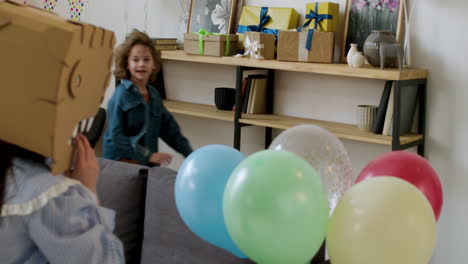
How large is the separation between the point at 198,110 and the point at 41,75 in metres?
2.59

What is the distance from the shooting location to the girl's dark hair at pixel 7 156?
118 centimetres

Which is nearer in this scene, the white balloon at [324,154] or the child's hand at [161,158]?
the white balloon at [324,154]

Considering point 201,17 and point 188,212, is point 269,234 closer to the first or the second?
point 188,212

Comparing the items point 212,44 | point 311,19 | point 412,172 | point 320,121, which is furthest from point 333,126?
point 412,172

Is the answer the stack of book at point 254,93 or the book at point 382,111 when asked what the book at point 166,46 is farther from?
the book at point 382,111

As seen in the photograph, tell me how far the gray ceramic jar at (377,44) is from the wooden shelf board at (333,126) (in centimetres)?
34

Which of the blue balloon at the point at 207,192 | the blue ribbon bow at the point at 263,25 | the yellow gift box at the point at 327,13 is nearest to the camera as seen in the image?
the blue balloon at the point at 207,192

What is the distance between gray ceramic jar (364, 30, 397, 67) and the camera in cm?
297

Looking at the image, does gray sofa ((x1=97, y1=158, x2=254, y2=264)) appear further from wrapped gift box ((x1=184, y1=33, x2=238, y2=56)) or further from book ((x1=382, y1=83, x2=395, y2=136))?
wrapped gift box ((x1=184, y1=33, x2=238, y2=56))

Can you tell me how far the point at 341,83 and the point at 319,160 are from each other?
1754mm

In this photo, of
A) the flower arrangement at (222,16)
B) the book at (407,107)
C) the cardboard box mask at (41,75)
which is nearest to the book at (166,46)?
the flower arrangement at (222,16)

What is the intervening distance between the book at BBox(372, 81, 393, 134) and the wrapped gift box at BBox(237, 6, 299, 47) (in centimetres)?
70

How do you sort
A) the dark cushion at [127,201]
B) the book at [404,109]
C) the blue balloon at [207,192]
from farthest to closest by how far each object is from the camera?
the book at [404,109] → the dark cushion at [127,201] → the blue balloon at [207,192]

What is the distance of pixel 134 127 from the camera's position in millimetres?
2957
